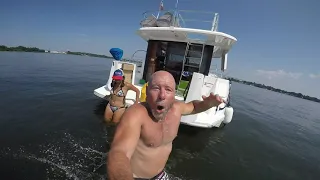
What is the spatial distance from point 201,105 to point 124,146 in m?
1.43

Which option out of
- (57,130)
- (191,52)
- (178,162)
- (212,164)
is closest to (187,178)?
(178,162)

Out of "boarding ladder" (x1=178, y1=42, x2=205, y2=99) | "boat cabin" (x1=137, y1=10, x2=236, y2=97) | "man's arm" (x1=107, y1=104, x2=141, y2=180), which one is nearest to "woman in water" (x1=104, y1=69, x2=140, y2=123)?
"boat cabin" (x1=137, y1=10, x2=236, y2=97)

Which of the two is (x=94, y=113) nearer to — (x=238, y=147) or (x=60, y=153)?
(x=60, y=153)

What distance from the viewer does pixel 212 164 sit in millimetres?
5895

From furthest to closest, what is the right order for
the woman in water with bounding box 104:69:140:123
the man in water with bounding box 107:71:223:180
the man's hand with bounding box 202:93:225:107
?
the woman in water with bounding box 104:69:140:123
the man's hand with bounding box 202:93:225:107
the man in water with bounding box 107:71:223:180

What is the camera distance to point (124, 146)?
1.66m

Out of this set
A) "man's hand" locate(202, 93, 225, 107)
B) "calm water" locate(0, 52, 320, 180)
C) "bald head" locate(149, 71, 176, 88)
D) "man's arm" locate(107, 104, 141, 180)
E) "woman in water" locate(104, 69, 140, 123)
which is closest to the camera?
"man's arm" locate(107, 104, 141, 180)

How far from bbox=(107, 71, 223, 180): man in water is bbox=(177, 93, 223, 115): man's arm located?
0.5 inches

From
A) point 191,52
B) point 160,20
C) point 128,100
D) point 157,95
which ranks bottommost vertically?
point 128,100

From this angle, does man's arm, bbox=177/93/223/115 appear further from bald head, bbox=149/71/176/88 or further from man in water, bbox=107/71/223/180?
bald head, bbox=149/71/176/88

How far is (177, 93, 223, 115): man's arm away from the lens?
2531 millimetres

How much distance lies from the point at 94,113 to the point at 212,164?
5130 mm

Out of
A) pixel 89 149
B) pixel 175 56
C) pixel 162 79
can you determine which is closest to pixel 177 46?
pixel 175 56

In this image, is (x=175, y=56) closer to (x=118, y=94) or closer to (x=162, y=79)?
(x=118, y=94)
